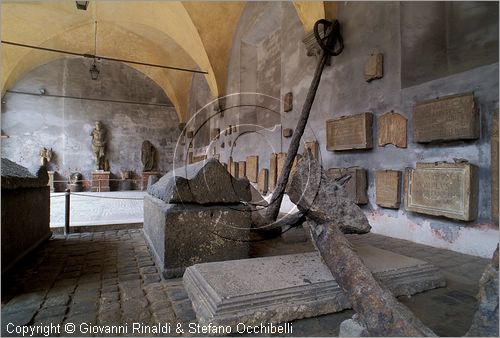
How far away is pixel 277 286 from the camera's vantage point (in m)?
1.69

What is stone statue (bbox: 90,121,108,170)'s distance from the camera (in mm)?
13523

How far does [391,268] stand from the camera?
6.59 feet

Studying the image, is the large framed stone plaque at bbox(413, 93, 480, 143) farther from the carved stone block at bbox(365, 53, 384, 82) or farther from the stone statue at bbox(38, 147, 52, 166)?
the stone statue at bbox(38, 147, 52, 166)

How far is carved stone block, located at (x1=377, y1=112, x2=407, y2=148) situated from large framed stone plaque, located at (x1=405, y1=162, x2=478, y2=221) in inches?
18.3

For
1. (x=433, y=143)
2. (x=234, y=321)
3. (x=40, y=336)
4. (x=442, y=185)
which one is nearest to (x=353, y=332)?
(x=234, y=321)

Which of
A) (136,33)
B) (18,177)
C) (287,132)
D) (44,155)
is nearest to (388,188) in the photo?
(287,132)

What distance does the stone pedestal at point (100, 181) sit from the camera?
12.9 meters

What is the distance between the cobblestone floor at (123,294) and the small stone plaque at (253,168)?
484 centimetres

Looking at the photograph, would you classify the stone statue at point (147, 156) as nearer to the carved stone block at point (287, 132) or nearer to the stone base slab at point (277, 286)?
the carved stone block at point (287, 132)

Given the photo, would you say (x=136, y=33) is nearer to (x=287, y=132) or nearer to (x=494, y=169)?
(x=287, y=132)

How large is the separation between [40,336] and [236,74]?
9132 millimetres

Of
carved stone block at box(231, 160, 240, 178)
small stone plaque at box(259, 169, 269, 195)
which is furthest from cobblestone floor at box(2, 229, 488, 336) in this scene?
carved stone block at box(231, 160, 240, 178)

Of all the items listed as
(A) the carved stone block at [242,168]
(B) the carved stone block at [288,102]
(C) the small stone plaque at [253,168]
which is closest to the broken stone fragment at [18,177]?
(B) the carved stone block at [288,102]

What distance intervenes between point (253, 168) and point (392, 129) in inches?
180
